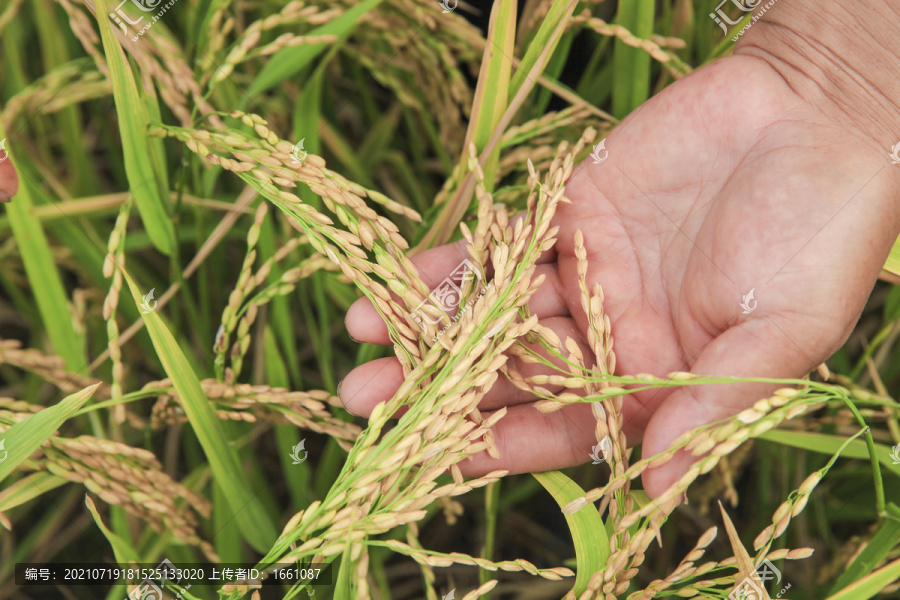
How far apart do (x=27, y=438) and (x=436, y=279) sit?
0.73 meters

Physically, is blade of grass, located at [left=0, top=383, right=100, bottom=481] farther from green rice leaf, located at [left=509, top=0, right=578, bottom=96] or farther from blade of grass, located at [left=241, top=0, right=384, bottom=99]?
green rice leaf, located at [left=509, top=0, right=578, bottom=96]

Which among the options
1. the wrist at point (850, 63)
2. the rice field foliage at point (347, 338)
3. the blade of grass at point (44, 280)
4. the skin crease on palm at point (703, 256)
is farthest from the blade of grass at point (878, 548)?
the blade of grass at point (44, 280)

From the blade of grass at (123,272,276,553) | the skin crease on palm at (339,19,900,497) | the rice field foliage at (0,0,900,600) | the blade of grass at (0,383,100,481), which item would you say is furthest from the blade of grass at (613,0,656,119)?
the blade of grass at (0,383,100,481)

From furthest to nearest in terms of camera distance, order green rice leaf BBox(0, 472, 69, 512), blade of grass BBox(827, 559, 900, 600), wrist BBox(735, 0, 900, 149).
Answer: wrist BBox(735, 0, 900, 149)
green rice leaf BBox(0, 472, 69, 512)
blade of grass BBox(827, 559, 900, 600)

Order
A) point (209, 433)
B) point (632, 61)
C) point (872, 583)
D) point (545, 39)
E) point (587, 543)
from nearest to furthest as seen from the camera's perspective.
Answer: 1. point (872, 583)
2. point (587, 543)
3. point (209, 433)
4. point (545, 39)
5. point (632, 61)

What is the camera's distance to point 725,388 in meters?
0.93

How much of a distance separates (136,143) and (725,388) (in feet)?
3.66

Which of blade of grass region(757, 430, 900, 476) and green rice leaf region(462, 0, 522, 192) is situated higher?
green rice leaf region(462, 0, 522, 192)

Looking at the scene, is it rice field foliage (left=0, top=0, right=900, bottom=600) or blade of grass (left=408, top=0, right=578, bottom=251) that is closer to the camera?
rice field foliage (left=0, top=0, right=900, bottom=600)

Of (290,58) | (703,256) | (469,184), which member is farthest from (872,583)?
(290,58)

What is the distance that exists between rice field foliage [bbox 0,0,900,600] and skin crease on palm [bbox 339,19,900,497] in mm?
57

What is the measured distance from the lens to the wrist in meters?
1.19

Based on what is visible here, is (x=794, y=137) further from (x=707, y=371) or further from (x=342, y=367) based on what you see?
(x=342, y=367)

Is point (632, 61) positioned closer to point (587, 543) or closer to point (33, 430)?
point (587, 543)
